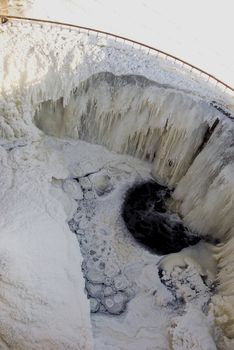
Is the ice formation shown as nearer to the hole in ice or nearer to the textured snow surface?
the textured snow surface

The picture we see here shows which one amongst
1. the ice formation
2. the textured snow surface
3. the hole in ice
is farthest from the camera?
the hole in ice

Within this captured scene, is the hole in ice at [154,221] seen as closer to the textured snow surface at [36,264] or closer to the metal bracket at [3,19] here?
the textured snow surface at [36,264]

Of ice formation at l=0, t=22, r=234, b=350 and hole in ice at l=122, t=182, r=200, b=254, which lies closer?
ice formation at l=0, t=22, r=234, b=350

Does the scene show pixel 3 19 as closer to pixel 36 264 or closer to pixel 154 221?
pixel 36 264

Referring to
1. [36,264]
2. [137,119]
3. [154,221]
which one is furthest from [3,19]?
[154,221]

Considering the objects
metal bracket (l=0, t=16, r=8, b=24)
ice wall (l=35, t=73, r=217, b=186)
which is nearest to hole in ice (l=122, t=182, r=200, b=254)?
ice wall (l=35, t=73, r=217, b=186)

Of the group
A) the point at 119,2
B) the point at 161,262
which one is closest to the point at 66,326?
the point at 161,262
